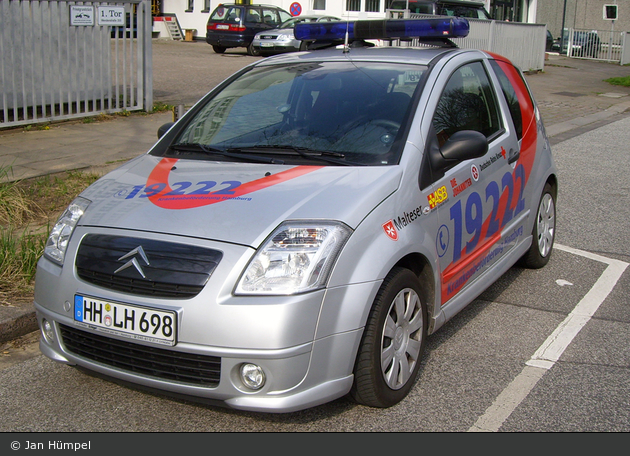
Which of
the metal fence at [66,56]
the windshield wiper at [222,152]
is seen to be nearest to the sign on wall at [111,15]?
the metal fence at [66,56]

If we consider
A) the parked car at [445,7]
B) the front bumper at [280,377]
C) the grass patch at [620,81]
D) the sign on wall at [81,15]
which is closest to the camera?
the front bumper at [280,377]

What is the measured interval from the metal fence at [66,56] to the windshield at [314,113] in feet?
21.1

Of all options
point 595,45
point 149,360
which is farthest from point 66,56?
point 595,45

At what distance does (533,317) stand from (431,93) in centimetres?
169

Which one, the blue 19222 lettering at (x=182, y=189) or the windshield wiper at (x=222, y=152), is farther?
the windshield wiper at (x=222, y=152)

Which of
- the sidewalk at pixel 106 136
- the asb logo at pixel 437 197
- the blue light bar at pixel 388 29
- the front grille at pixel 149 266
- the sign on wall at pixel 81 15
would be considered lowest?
the sidewalk at pixel 106 136

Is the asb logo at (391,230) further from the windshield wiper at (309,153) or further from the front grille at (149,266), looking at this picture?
the front grille at (149,266)

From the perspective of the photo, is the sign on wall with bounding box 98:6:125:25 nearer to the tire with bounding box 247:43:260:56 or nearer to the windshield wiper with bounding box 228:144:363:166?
the windshield wiper with bounding box 228:144:363:166

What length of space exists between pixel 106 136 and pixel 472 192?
279 inches

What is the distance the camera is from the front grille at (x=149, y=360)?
3080 mm

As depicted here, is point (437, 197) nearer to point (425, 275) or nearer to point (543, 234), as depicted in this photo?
point (425, 275)

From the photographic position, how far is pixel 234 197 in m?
3.46

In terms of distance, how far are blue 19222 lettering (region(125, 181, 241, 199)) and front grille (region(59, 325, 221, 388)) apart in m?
0.75

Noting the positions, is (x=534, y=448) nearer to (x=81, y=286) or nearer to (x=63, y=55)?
(x=81, y=286)
